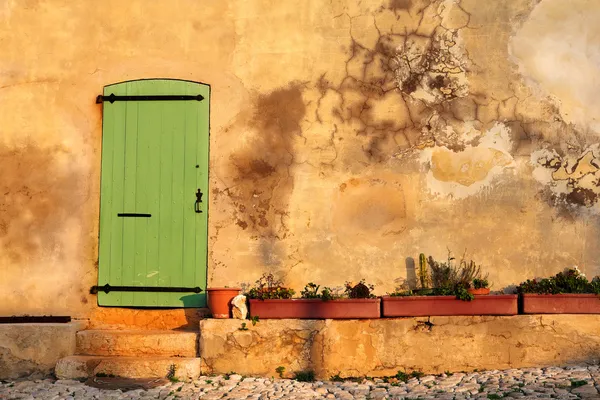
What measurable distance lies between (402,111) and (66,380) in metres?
3.74

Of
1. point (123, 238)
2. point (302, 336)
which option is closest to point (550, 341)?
point (302, 336)

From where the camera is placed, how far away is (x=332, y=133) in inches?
289

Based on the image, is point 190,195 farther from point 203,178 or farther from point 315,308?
point 315,308

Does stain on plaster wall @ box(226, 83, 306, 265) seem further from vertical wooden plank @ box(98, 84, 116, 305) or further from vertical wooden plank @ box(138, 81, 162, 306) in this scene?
vertical wooden plank @ box(98, 84, 116, 305)

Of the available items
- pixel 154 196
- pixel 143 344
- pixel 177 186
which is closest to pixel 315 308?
pixel 143 344

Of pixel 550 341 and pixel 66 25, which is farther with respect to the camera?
pixel 66 25

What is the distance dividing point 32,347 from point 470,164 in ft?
13.7

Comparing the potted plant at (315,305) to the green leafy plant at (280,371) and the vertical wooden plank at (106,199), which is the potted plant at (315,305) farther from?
the vertical wooden plank at (106,199)

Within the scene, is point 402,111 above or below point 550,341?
above

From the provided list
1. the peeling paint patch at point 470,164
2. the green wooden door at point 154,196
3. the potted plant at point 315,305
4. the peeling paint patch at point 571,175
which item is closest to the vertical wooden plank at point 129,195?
the green wooden door at point 154,196

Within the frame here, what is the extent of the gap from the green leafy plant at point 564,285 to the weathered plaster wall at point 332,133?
227mm

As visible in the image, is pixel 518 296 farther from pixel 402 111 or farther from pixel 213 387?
pixel 213 387

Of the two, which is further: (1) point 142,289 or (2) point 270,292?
(1) point 142,289

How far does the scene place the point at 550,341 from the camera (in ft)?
21.7
